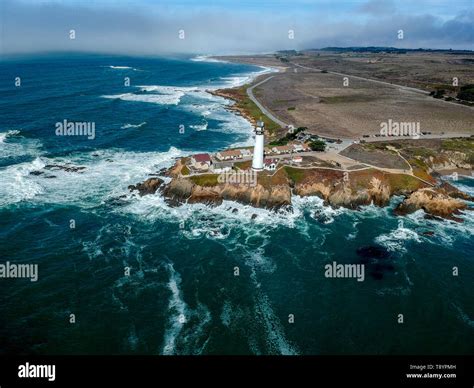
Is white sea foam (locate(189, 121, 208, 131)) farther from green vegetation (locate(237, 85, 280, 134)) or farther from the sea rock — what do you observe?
the sea rock

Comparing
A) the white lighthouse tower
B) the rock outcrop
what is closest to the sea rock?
the white lighthouse tower

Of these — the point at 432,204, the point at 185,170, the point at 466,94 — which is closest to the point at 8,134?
the point at 185,170

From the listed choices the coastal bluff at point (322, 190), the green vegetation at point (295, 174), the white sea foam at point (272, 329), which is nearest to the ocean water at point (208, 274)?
the white sea foam at point (272, 329)

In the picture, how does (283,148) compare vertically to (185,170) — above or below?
above

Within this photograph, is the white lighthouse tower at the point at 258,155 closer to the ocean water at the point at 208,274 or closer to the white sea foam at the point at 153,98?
the ocean water at the point at 208,274

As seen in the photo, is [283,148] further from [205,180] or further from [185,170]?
[185,170]

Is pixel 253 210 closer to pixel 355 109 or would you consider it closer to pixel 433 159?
pixel 433 159

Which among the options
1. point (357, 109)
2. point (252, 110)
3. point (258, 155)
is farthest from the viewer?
point (252, 110)
